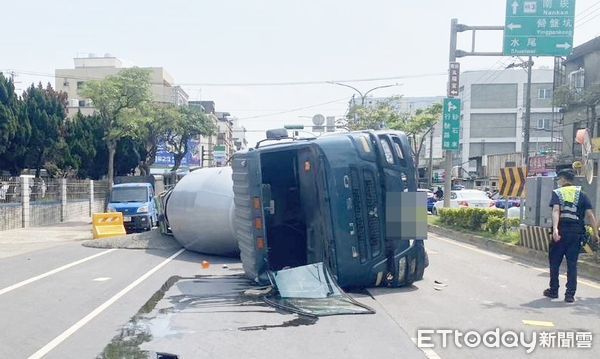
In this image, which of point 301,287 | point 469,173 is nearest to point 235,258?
point 301,287

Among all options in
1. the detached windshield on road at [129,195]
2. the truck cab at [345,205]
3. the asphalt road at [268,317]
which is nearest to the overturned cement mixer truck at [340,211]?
the truck cab at [345,205]

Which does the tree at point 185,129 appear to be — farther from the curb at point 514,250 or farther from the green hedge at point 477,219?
the curb at point 514,250

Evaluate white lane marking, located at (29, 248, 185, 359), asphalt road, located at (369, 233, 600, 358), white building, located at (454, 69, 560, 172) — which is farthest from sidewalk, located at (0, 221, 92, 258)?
white building, located at (454, 69, 560, 172)

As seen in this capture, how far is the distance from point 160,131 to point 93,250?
27.1m

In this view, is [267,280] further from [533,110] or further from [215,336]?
[533,110]

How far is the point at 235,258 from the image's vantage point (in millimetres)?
15695

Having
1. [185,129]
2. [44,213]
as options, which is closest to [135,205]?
[44,213]

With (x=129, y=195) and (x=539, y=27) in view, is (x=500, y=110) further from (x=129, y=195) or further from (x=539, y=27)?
(x=129, y=195)

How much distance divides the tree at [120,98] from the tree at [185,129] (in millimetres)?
8354

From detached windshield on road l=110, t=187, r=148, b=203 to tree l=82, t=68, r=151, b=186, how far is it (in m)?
8.06

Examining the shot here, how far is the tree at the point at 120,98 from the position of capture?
113ft

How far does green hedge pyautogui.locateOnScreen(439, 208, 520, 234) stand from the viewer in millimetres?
18969

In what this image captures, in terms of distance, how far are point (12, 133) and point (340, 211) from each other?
2291cm

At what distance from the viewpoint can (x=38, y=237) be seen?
2308 centimetres
